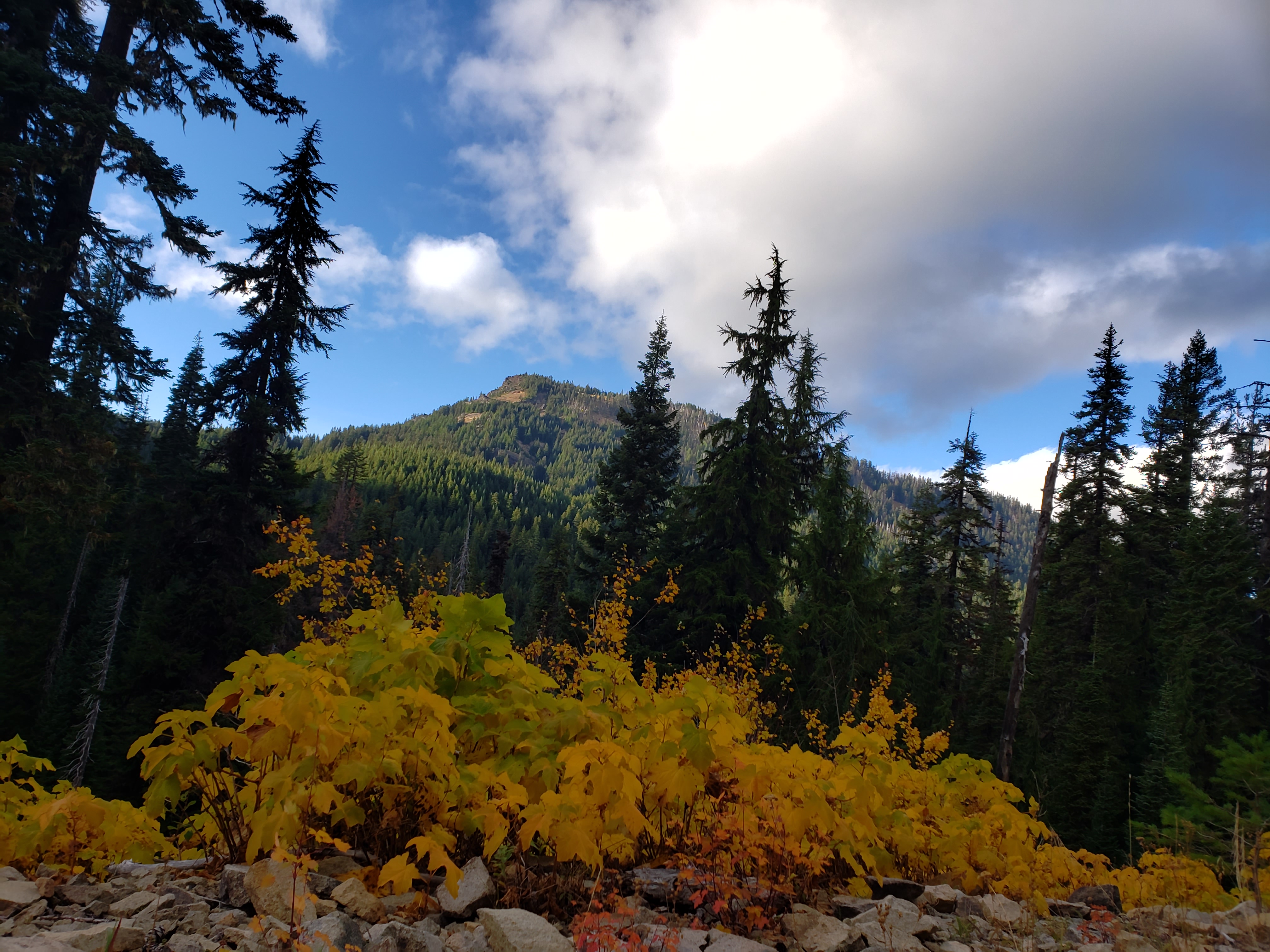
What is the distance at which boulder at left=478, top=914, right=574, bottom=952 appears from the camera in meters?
2.01

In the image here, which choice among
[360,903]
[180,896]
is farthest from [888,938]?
[180,896]

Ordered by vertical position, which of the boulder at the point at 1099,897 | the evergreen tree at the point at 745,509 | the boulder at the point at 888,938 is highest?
the evergreen tree at the point at 745,509

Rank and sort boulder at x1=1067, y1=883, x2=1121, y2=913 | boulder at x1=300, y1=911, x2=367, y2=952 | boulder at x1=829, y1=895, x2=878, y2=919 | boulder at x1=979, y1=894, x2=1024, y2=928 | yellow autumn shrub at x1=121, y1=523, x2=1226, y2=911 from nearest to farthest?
1. boulder at x1=300, y1=911, x2=367, y2=952
2. yellow autumn shrub at x1=121, y1=523, x2=1226, y2=911
3. boulder at x1=829, y1=895, x2=878, y2=919
4. boulder at x1=979, y1=894, x2=1024, y2=928
5. boulder at x1=1067, y1=883, x2=1121, y2=913

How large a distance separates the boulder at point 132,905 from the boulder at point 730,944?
2.11 metres

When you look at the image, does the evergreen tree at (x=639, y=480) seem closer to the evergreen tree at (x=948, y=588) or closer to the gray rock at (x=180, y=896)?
the evergreen tree at (x=948, y=588)

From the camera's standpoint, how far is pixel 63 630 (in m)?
26.4

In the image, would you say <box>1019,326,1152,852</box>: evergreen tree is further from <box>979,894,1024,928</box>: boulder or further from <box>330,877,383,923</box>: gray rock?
<box>330,877,383,923</box>: gray rock

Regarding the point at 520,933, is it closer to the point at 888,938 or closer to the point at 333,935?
the point at 333,935

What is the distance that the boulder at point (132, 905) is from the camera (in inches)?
84.0

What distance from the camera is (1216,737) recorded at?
14328mm

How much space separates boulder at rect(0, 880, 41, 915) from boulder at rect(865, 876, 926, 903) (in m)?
3.78

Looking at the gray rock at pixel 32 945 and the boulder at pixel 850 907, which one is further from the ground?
the gray rock at pixel 32 945

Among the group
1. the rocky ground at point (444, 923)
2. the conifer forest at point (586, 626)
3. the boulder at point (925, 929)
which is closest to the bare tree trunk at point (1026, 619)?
the conifer forest at point (586, 626)

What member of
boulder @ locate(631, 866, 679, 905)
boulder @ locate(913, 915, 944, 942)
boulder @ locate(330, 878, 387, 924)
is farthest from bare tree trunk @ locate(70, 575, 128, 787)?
boulder @ locate(913, 915, 944, 942)
